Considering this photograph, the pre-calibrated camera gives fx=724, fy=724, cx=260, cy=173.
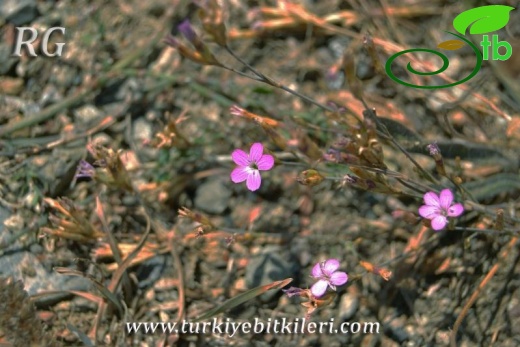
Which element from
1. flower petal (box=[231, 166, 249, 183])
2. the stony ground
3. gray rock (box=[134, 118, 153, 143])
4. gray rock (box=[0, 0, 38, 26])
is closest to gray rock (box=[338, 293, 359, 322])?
the stony ground

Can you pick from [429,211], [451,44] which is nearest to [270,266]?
[429,211]

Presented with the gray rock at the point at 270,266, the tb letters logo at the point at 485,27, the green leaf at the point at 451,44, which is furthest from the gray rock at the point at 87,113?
the green leaf at the point at 451,44

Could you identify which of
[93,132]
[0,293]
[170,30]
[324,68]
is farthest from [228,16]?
[0,293]

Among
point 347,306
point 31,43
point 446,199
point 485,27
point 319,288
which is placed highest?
point 485,27

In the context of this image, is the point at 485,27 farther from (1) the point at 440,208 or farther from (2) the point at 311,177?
(2) the point at 311,177

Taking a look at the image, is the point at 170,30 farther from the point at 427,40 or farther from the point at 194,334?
the point at 194,334

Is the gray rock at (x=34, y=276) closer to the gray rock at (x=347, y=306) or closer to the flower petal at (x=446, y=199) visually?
the gray rock at (x=347, y=306)
